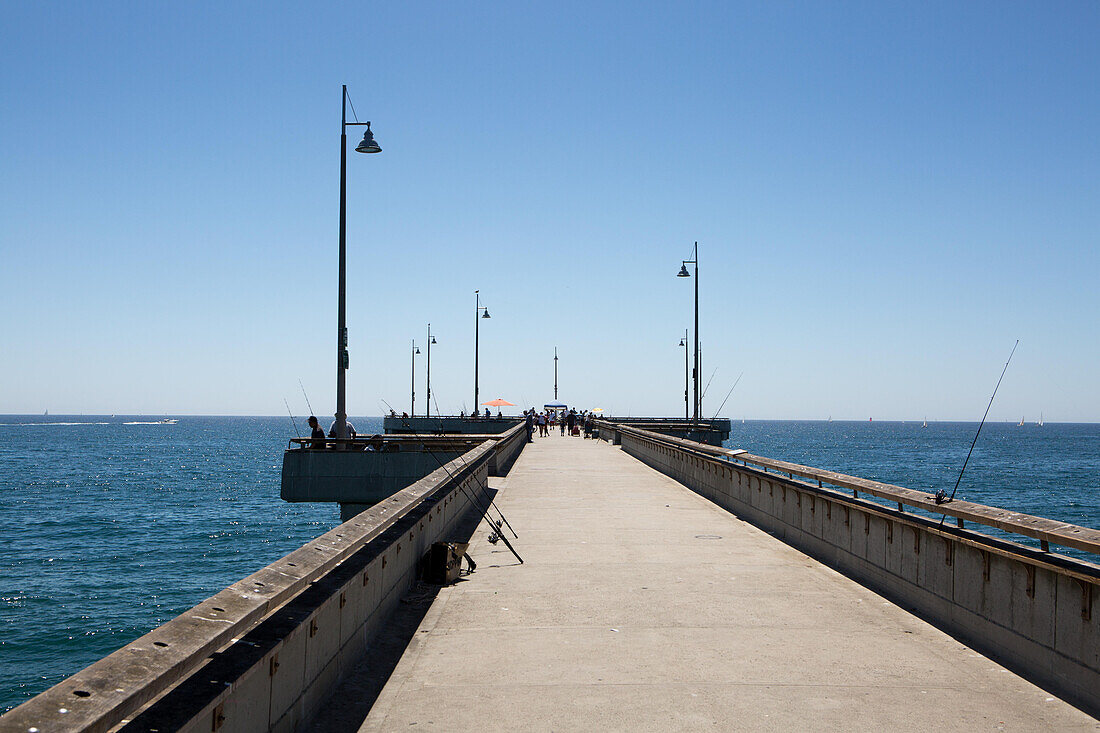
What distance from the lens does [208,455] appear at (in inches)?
5059

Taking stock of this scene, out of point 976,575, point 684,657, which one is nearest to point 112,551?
point 684,657

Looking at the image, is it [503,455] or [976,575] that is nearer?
[976,575]

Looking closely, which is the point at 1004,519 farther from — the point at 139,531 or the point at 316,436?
the point at 139,531

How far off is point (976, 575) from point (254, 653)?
5.73m

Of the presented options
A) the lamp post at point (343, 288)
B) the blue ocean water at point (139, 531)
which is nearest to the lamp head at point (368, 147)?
the lamp post at point (343, 288)

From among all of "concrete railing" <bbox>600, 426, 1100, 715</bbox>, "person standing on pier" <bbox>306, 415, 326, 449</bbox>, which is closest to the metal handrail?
"concrete railing" <bbox>600, 426, 1100, 715</bbox>

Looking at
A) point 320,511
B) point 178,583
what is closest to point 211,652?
point 178,583

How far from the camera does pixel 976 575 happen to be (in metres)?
7.65

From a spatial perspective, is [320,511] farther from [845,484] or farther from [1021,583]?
[1021,583]

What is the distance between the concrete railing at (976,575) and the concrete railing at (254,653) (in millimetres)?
4819

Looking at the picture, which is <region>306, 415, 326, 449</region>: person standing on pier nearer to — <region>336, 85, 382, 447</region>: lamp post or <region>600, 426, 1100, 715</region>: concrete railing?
<region>336, 85, 382, 447</region>: lamp post

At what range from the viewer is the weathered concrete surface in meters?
5.89

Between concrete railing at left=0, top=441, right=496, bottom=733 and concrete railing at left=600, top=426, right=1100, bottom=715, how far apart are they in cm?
482

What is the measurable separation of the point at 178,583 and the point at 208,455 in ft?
339
